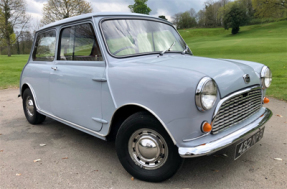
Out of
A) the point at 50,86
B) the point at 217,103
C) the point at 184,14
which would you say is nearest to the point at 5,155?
the point at 50,86

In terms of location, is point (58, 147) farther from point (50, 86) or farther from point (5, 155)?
point (50, 86)

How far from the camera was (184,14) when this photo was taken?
80.7m

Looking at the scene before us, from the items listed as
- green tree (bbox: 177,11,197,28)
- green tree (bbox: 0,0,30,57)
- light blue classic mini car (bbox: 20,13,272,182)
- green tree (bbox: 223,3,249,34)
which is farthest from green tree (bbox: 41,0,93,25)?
green tree (bbox: 177,11,197,28)

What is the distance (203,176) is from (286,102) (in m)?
4.39

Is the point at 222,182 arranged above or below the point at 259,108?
below

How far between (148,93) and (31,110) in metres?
3.32

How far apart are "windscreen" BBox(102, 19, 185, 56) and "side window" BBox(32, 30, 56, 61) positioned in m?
1.32

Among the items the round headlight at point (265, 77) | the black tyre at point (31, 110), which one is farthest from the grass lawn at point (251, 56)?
the black tyre at point (31, 110)

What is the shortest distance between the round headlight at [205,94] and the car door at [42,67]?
8.40 feet

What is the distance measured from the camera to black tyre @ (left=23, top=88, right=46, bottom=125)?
4.51 metres

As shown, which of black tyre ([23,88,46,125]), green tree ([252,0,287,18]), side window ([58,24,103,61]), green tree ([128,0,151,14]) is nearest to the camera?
side window ([58,24,103,61])

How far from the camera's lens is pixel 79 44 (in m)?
3.27

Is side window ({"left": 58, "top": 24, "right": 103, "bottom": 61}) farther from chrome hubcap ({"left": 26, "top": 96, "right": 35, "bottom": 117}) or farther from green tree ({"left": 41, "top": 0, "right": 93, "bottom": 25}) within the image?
green tree ({"left": 41, "top": 0, "right": 93, "bottom": 25})

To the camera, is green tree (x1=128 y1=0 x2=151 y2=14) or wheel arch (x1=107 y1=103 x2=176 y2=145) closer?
wheel arch (x1=107 y1=103 x2=176 y2=145)
